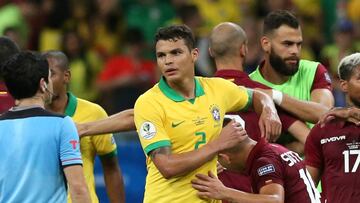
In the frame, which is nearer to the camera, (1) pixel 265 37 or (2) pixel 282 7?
(1) pixel 265 37

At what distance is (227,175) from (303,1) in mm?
7520

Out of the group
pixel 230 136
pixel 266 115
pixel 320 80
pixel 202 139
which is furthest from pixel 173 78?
pixel 320 80

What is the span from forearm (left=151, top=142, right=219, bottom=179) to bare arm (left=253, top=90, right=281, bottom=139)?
0.60m

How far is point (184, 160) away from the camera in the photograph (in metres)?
7.66

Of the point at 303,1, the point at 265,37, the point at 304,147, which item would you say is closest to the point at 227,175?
the point at 304,147

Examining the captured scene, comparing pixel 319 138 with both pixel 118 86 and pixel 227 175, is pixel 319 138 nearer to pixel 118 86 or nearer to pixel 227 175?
pixel 227 175

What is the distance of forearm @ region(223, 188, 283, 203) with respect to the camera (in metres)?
7.81

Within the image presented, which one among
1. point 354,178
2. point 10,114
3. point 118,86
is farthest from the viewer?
point 118,86

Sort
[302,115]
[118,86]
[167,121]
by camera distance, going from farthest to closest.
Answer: [118,86]
[302,115]
[167,121]

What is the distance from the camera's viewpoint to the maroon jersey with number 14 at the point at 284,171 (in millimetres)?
8039

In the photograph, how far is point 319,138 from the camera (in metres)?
8.56

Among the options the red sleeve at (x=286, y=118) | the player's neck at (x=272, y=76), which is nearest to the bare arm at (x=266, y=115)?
the red sleeve at (x=286, y=118)

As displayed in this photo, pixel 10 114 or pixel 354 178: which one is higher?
pixel 10 114

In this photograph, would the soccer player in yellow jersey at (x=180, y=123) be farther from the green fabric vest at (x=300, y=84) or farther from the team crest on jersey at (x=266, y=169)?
the green fabric vest at (x=300, y=84)
